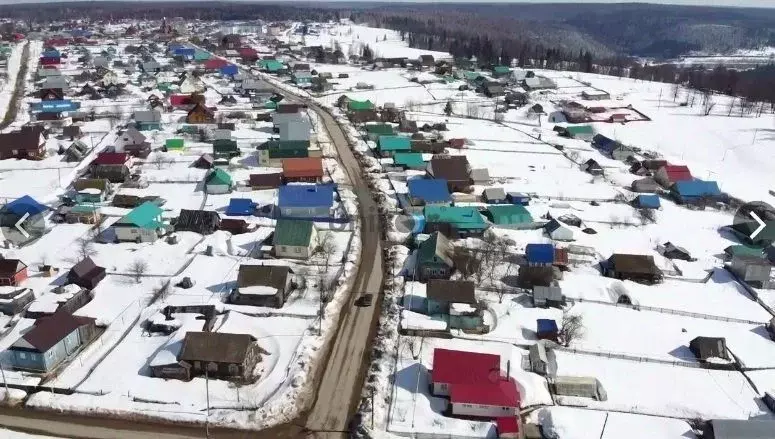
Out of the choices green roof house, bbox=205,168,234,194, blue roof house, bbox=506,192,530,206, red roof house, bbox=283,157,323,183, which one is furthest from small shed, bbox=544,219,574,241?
green roof house, bbox=205,168,234,194

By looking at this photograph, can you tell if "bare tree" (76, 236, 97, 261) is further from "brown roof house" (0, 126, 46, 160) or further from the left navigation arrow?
"brown roof house" (0, 126, 46, 160)

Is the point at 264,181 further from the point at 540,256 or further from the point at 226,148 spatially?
the point at 540,256

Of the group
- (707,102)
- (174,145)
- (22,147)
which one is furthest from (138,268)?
(707,102)

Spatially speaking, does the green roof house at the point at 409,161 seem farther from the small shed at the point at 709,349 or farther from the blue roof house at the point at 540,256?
the small shed at the point at 709,349

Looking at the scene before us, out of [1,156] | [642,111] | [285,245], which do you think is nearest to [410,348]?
[285,245]

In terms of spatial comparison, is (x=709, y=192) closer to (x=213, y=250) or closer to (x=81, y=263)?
(x=213, y=250)

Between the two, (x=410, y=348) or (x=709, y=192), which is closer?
(x=410, y=348)

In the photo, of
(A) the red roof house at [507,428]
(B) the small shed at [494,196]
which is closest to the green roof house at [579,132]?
(B) the small shed at [494,196]
